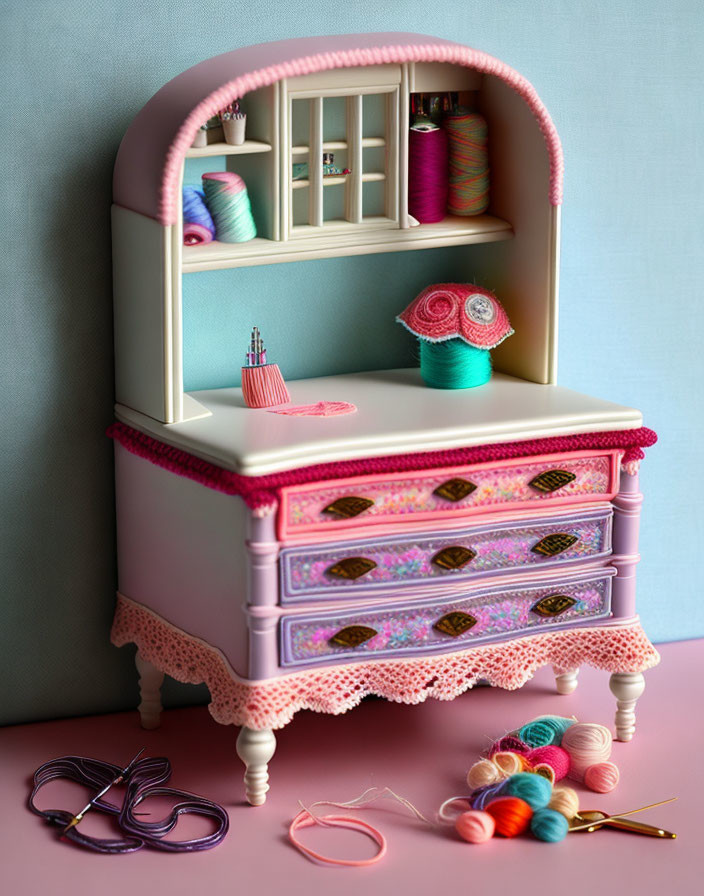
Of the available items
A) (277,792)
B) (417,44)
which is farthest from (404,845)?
(417,44)

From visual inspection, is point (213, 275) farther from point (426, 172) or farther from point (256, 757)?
point (256, 757)

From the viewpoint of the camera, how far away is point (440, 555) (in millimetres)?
3012

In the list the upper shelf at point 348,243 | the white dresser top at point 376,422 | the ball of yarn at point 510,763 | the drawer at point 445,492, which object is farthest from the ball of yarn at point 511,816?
the upper shelf at point 348,243

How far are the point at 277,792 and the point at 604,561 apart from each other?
0.80 m

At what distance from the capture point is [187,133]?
2.85m

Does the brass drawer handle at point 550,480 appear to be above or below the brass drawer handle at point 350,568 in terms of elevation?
above

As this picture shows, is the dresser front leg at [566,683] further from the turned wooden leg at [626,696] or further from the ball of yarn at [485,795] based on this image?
the ball of yarn at [485,795]

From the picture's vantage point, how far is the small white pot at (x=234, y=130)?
302cm

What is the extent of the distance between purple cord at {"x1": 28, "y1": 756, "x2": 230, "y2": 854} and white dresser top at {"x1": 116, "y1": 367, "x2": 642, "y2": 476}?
659 millimetres

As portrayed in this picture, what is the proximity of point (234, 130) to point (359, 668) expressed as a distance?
1.07 m

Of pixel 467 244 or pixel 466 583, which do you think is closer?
pixel 466 583

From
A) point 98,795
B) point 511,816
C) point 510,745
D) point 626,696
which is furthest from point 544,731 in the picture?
point 98,795

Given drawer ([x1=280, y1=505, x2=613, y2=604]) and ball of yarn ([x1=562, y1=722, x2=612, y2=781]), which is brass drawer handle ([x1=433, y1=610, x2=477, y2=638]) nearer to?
drawer ([x1=280, y1=505, x2=613, y2=604])

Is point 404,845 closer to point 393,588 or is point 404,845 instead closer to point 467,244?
point 393,588
